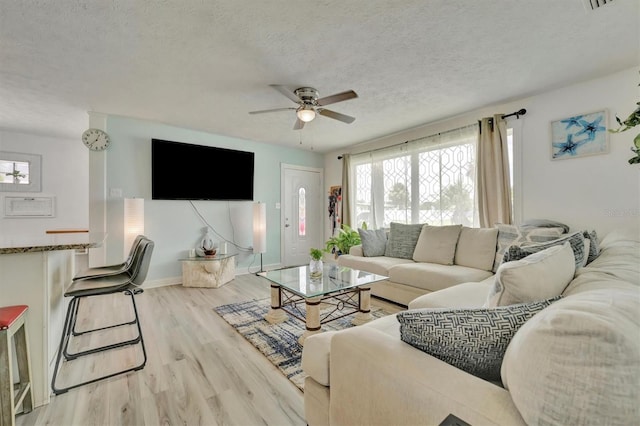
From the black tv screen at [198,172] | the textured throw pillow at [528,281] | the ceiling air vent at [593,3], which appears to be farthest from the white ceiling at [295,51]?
the textured throw pillow at [528,281]

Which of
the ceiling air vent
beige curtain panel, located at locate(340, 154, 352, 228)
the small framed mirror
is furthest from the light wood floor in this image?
the small framed mirror

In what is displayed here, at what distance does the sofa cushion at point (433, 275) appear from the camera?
2.74 metres

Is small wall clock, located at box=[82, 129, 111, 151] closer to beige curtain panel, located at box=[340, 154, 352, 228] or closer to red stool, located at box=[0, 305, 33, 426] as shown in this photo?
red stool, located at box=[0, 305, 33, 426]

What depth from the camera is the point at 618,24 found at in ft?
6.41

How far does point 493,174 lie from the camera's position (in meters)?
3.38

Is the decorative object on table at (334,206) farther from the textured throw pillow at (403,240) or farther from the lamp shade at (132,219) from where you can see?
the lamp shade at (132,219)

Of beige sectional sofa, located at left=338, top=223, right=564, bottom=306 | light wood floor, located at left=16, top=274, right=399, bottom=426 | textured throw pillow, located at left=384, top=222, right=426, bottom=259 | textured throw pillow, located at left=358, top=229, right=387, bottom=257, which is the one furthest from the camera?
textured throw pillow, located at left=358, top=229, right=387, bottom=257

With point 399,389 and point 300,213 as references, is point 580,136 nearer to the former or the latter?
point 399,389

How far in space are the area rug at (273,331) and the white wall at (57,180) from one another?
388cm

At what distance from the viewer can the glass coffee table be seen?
→ 2283 mm

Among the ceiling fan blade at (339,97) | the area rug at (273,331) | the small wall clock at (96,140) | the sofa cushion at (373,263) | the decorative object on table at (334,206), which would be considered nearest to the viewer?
the area rug at (273,331)

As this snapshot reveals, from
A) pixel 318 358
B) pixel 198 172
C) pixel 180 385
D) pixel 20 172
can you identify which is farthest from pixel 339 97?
pixel 20 172

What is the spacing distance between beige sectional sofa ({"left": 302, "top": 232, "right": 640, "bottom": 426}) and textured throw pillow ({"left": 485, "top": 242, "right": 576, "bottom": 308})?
1 centimetres

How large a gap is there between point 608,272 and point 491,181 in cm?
255
